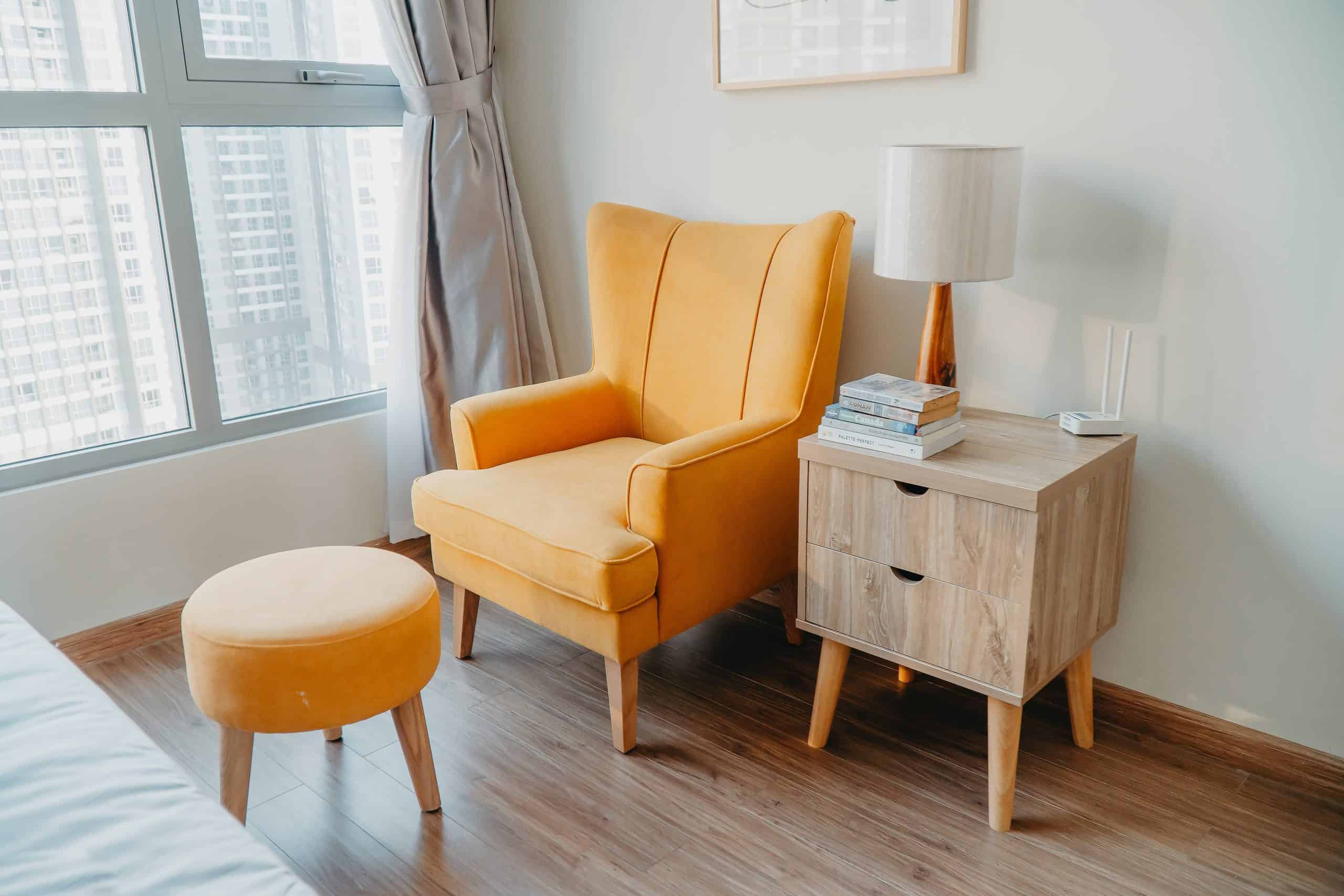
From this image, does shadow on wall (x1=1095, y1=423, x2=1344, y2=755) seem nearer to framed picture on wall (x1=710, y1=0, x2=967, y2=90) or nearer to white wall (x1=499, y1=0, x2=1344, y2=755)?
white wall (x1=499, y1=0, x2=1344, y2=755)

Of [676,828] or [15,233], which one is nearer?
[676,828]

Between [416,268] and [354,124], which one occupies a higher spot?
[354,124]

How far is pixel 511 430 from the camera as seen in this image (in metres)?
2.42

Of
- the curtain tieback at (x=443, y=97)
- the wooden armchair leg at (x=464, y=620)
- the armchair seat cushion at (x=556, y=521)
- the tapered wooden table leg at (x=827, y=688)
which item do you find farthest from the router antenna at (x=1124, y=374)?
the curtain tieback at (x=443, y=97)

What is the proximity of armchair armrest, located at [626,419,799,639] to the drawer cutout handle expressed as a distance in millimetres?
364

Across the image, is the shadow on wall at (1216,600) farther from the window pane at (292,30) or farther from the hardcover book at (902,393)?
the window pane at (292,30)

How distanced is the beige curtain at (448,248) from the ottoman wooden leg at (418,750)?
4.27 feet

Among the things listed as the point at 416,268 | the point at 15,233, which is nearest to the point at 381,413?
the point at 416,268

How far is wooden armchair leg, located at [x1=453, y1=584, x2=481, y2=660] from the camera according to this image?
7.80 feet

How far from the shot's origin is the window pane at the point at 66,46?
7.50ft

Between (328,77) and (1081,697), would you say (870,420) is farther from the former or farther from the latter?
(328,77)

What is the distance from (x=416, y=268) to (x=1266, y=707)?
2.32 meters

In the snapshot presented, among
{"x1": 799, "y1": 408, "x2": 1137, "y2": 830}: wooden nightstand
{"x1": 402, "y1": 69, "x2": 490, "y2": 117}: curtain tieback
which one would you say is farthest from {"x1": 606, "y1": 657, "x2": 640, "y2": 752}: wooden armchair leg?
{"x1": 402, "y1": 69, "x2": 490, "y2": 117}: curtain tieback

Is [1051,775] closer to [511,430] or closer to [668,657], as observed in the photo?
[668,657]
